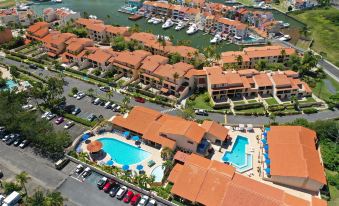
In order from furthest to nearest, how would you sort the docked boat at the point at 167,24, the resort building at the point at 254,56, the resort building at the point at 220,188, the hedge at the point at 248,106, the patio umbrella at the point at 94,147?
the docked boat at the point at 167,24
the resort building at the point at 254,56
the hedge at the point at 248,106
the patio umbrella at the point at 94,147
the resort building at the point at 220,188

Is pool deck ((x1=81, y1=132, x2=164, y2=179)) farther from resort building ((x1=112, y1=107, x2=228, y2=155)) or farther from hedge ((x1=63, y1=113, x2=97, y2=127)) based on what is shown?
hedge ((x1=63, y1=113, x2=97, y2=127))

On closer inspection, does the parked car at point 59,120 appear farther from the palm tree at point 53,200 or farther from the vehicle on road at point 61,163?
the palm tree at point 53,200

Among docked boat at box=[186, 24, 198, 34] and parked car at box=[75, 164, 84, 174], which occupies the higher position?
docked boat at box=[186, 24, 198, 34]

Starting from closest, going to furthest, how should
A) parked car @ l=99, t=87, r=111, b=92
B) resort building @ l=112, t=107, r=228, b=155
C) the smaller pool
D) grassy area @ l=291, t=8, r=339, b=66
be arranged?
1. the smaller pool
2. resort building @ l=112, t=107, r=228, b=155
3. parked car @ l=99, t=87, r=111, b=92
4. grassy area @ l=291, t=8, r=339, b=66

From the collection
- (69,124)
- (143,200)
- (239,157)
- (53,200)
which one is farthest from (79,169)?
(239,157)

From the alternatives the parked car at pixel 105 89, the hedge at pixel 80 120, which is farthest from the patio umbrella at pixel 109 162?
the parked car at pixel 105 89

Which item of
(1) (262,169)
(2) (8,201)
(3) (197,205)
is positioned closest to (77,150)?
(2) (8,201)

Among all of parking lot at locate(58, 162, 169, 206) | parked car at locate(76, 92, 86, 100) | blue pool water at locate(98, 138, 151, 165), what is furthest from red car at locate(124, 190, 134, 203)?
parked car at locate(76, 92, 86, 100)
